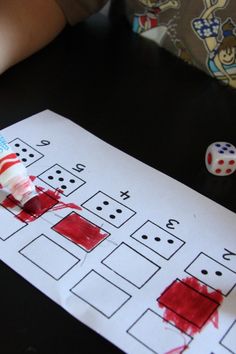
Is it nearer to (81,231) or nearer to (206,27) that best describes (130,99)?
(206,27)

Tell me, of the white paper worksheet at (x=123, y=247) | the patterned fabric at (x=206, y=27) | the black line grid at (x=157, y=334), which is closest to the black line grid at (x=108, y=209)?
the white paper worksheet at (x=123, y=247)

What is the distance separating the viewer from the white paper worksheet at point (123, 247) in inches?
17.8

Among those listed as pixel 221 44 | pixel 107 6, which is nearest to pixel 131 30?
pixel 107 6

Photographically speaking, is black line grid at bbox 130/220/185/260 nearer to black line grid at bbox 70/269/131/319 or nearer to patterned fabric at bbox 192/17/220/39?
black line grid at bbox 70/269/131/319

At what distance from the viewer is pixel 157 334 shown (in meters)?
0.44

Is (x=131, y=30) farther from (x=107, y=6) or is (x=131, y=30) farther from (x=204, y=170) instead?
(x=204, y=170)

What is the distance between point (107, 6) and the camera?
945 millimetres

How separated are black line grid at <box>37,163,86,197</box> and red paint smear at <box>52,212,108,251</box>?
4 cm

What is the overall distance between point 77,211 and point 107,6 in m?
0.54

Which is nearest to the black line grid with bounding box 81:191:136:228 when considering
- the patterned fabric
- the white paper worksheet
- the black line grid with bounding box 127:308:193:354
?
the white paper worksheet

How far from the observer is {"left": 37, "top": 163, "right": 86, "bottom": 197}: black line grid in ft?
1.88

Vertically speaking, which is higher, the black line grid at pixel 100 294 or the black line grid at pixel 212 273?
the black line grid at pixel 100 294

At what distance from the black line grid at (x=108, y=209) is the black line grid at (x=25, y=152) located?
9 centimetres

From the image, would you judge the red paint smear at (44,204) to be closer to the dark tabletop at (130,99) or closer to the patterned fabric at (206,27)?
the dark tabletop at (130,99)
